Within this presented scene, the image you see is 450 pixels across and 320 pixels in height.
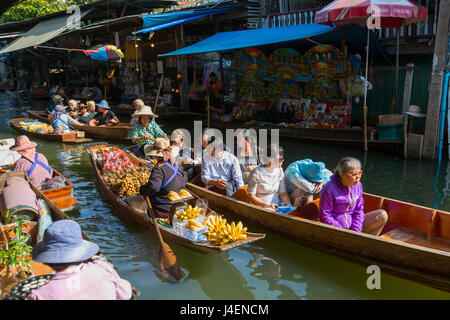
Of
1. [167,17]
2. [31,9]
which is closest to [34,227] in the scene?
[167,17]

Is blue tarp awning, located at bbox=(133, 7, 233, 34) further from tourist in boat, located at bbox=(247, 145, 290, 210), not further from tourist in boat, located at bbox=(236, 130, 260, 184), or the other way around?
tourist in boat, located at bbox=(247, 145, 290, 210)

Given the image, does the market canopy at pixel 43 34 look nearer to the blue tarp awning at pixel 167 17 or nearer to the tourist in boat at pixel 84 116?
the tourist in boat at pixel 84 116

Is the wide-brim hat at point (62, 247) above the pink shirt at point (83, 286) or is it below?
above

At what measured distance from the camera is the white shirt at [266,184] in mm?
5282

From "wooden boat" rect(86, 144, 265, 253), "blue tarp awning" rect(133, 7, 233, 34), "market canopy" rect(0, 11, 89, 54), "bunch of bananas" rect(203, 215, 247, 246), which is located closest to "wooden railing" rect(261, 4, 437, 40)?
"blue tarp awning" rect(133, 7, 233, 34)

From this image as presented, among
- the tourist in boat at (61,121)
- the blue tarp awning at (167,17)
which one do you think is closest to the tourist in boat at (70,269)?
the tourist in boat at (61,121)

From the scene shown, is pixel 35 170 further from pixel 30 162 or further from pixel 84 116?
pixel 84 116

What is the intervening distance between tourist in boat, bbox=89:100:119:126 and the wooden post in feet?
28.5

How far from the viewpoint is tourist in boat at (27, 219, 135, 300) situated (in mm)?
2479

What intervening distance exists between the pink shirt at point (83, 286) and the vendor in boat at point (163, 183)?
89.2 inches

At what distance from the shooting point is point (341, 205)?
4406 millimetres

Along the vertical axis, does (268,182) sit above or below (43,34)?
below

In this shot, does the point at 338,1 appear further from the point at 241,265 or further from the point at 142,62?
the point at 142,62

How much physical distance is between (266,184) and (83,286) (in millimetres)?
3227
